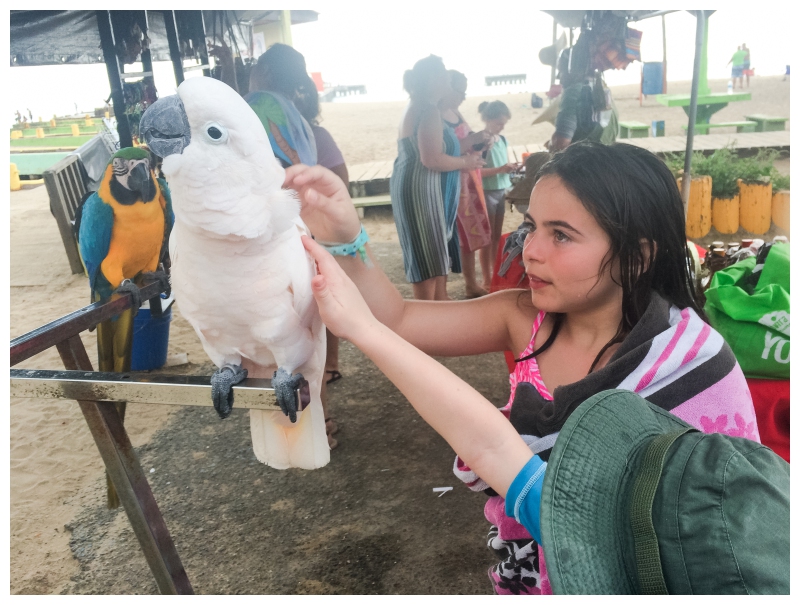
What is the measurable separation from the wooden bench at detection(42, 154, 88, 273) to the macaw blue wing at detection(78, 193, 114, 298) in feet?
1.16

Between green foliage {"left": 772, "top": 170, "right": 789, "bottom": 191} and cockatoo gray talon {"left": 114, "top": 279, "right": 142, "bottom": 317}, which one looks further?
green foliage {"left": 772, "top": 170, "right": 789, "bottom": 191}

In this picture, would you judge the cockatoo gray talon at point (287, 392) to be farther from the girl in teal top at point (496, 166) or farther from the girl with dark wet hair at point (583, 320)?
the girl in teal top at point (496, 166)

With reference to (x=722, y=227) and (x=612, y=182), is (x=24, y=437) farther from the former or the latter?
(x=722, y=227)

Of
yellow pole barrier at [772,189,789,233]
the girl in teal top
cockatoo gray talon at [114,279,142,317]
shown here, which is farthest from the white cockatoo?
yellow pole barrier at [772,189,789,233]

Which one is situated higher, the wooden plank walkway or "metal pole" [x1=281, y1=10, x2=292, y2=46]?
"metal pole" [x1=281, y1=10, x2=292, y2=46]

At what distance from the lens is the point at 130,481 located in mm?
1061

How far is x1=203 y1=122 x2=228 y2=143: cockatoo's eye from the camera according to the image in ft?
2.30

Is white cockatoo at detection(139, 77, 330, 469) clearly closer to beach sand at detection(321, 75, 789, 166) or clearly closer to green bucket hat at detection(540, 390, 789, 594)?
green bucket hat at detection(540, 390, 789, 594)

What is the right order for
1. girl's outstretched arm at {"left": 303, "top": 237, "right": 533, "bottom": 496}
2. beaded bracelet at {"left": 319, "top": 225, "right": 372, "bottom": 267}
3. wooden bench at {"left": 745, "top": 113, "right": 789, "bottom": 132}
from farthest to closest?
wooden bench at {"left": 745, "top": 113, "right": 789, "bottom": 132} → beaded bracelet at {"left": 319, "top": 225, "right": 372, "bottom": 267} → girl's outstretched arm at {"left": 303, "top": 237, "right": 533, "bottom": 496}

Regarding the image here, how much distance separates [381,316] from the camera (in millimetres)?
993

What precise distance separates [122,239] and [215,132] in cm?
68

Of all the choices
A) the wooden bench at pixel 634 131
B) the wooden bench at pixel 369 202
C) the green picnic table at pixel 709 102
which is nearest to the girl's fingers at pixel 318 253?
the wooden bench at pixel 369 202

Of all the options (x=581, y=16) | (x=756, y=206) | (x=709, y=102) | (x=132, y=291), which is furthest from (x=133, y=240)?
(x=709, y=102)
